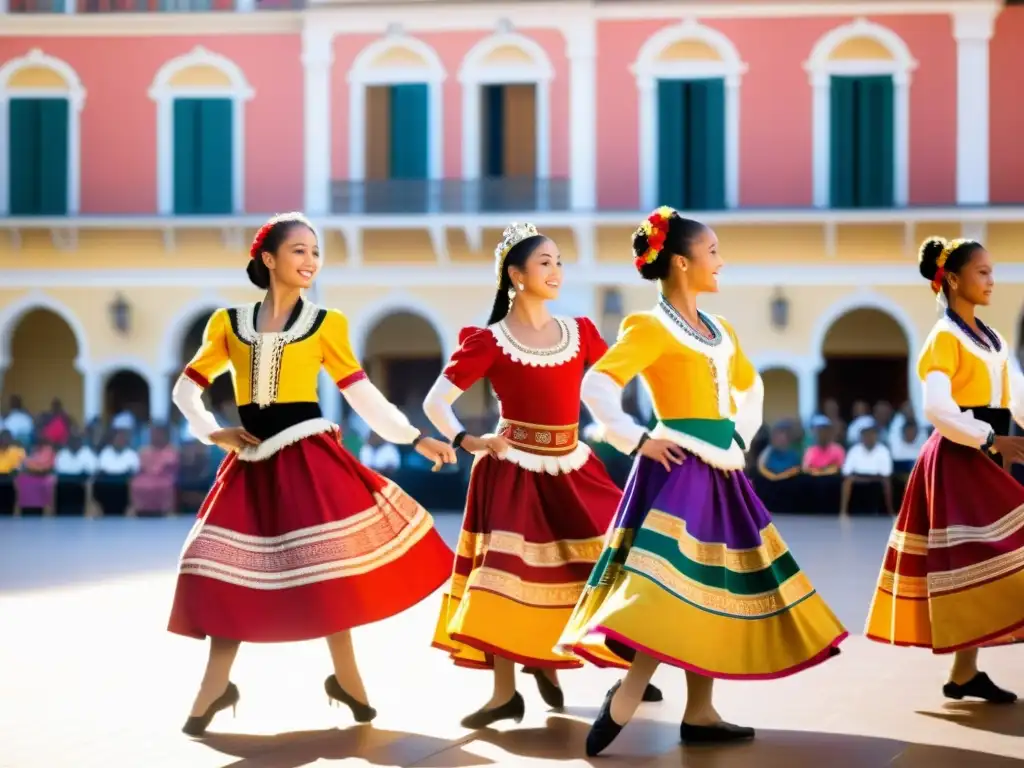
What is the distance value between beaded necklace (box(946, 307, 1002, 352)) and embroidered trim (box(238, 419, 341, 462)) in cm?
252

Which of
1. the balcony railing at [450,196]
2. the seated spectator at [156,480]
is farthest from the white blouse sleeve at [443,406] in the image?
the balcony railing at [450,196]

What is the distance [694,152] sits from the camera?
75.3 ft

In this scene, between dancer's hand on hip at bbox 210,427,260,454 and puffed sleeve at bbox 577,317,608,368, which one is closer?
dancer's hand on hip at bbox 210,427,260,454

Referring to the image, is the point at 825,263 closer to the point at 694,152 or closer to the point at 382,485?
the point at 694,152

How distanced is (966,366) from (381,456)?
13.4 meters

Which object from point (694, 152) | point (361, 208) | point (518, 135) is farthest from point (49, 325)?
point (694, 152)

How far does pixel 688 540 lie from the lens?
5809 mm

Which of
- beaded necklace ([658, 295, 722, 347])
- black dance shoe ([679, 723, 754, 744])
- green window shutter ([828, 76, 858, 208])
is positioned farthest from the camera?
green window shutter ([828, 76, 858, 208])

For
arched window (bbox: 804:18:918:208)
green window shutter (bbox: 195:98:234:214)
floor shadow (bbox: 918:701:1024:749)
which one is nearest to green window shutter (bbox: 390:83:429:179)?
green window shutter (bbox: 195:98:234:214)

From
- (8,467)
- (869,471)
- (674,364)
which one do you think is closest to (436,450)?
(674,364)

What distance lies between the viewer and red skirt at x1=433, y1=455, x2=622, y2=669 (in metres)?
6.28

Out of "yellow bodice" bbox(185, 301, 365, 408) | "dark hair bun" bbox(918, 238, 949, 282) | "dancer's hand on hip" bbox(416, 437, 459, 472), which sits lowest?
"dancer's hand on hip" bbox(416, 437, 459, 472)

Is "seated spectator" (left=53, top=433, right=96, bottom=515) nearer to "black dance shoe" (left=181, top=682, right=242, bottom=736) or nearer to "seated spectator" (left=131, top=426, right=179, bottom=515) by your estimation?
"seated spectator" (left=131, top=426, right=179, bottom=515)

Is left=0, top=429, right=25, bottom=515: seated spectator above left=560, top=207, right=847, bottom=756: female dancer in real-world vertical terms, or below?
below
